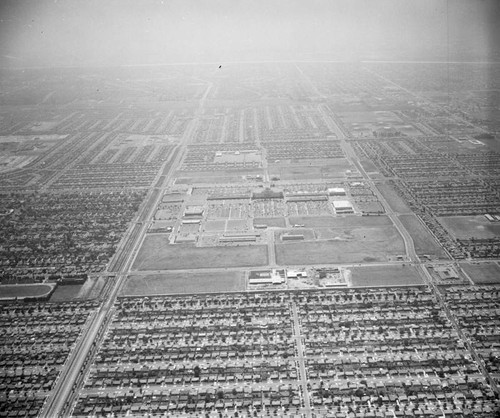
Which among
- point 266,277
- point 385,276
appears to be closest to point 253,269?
point 266,277

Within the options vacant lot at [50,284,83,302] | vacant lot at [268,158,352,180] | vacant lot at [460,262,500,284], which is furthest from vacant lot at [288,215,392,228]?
vacant lot at [50,284,83,302]

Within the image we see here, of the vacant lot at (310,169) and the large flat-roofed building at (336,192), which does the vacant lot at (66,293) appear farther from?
the vacant lot at (310,169)

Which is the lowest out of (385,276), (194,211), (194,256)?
(385,276)

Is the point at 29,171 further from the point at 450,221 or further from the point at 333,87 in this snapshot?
the point at 333,87

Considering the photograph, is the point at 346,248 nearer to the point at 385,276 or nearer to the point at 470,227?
the point at 385,276

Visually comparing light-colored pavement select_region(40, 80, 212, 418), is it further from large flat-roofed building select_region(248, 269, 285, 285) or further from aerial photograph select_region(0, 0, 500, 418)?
large flat-roofed building select_region(248, 269, 285, 285)
